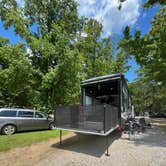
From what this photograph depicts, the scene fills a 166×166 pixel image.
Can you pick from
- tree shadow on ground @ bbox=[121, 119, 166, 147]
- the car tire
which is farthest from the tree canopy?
tree shadow on ground @ bbox=[121, 119, 166, 147]

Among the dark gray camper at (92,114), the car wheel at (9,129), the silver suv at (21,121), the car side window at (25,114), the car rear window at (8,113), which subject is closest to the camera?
the dark gray camper at (92,114)

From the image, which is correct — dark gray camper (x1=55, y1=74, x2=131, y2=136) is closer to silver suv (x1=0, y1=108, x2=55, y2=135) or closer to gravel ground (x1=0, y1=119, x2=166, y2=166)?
gravel ground (x1=0, y1=119, x2=166, y2=166)

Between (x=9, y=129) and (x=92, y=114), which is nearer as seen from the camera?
(x=92, y=114)

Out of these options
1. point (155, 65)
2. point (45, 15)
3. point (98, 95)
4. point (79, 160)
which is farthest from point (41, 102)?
point (79, 160)

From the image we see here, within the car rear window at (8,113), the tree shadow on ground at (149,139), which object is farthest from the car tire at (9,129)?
the tree shadow on ground at (149,139)

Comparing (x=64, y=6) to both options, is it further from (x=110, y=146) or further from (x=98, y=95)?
(x=110, y=146)

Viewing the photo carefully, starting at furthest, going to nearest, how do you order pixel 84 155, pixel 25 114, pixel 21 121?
pixel 25 114 → pixel 21 121 → pixel 84 155

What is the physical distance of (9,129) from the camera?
998 centimetres

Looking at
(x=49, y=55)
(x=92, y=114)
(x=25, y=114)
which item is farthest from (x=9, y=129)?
(x=49, y=55)

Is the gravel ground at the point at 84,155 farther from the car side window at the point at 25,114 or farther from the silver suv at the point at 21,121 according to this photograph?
the car side window at the point at 25,114

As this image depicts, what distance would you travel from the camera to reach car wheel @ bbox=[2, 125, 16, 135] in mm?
9758

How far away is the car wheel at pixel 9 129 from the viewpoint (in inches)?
384

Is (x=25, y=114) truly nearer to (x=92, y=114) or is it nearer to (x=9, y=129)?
(x=9, y=129)

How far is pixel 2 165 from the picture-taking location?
4.96m
